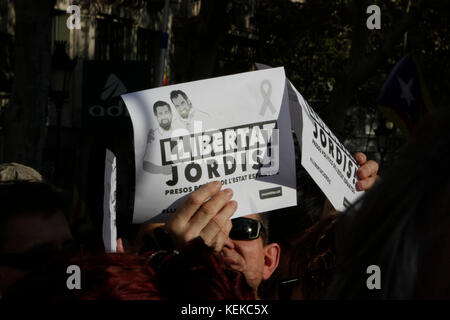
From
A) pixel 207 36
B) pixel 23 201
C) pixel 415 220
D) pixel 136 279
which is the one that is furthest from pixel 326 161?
pixel 207 36

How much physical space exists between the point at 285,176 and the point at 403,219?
194cm

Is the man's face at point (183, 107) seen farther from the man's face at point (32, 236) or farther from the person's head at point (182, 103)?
the man's face at point (32, 236)

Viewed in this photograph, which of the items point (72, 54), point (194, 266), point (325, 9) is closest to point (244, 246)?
point (194, 266)

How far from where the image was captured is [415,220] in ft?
3.84

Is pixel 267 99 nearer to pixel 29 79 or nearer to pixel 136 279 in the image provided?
pixel 136 279

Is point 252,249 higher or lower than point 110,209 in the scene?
lower

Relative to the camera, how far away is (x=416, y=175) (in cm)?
117

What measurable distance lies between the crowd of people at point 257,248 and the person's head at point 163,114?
0.32 m

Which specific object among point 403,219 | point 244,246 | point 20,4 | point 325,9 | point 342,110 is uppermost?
point 325,9

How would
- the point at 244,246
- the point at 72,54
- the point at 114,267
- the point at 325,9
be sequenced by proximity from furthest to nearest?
the point at 325,9 < the point at 72,54 < the point at 244,246 < the point at 114,267

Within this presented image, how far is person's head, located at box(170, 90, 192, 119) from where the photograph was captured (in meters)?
2.98

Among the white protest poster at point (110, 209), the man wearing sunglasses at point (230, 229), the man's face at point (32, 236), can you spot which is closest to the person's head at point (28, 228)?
the man's face at point (32, 236)

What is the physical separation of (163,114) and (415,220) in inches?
74.0
